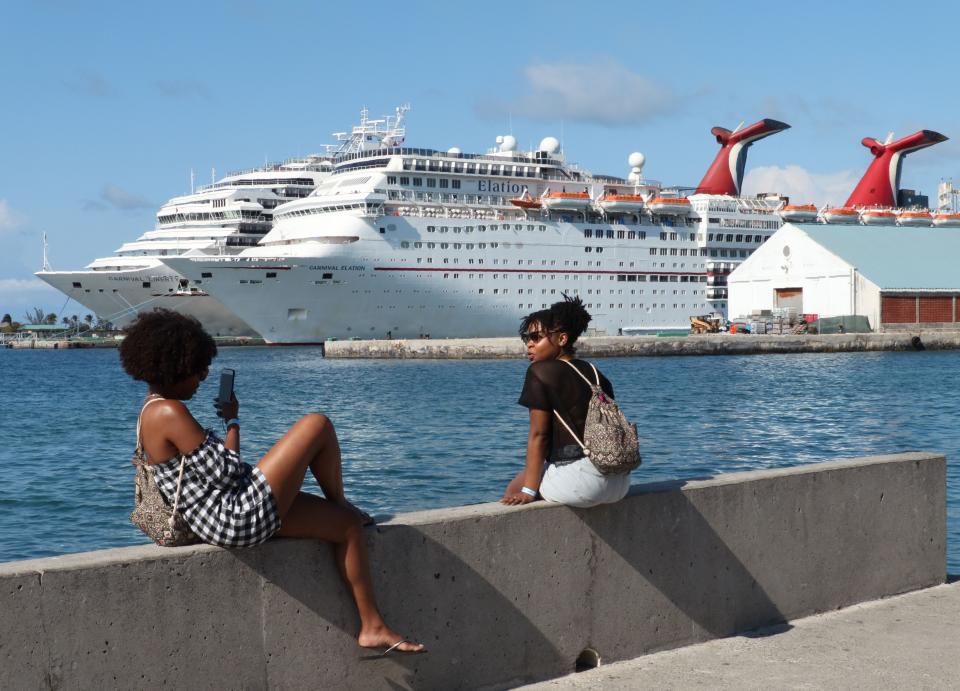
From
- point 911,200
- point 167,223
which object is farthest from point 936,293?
point 167,223

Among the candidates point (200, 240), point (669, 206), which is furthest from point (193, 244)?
point (669, 206)

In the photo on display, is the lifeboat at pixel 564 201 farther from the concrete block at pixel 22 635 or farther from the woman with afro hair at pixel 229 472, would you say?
the concrete block at pixel 22 635

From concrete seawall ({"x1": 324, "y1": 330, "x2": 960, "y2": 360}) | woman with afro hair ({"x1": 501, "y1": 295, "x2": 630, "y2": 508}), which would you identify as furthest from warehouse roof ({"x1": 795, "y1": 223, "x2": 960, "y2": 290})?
woman with afro hair ({"x1": 501, "y1": 295, "x2": 630, "y2": 508})

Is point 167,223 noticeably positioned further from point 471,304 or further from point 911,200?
point 911,200

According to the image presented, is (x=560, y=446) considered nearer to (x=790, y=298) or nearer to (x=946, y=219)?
(x=790, y=298)

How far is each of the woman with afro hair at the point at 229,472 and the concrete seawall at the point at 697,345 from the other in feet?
138

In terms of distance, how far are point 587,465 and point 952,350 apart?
47210 mm

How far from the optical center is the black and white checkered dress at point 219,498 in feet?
11.2

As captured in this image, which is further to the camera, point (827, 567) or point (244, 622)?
point (827, 567)

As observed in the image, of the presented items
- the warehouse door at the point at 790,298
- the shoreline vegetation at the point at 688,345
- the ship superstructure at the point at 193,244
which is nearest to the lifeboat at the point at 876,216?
the warehouse door at the point at 790,298

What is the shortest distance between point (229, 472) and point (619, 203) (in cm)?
6122

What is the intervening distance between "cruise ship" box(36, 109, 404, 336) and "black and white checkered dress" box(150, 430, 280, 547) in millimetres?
56677

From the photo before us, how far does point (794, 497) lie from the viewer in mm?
4785

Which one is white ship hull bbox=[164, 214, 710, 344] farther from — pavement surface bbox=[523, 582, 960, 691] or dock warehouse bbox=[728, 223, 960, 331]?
pavement surface bbox=[523, 582, 960, 691]
